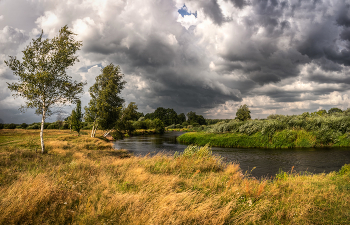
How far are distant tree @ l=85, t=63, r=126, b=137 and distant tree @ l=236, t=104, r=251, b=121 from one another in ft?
151

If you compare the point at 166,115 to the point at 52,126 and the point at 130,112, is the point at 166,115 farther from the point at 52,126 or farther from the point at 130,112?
the point at 130,112

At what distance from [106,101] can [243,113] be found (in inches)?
1955

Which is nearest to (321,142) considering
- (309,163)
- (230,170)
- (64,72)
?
(309,163)

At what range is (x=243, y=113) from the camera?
6481cm

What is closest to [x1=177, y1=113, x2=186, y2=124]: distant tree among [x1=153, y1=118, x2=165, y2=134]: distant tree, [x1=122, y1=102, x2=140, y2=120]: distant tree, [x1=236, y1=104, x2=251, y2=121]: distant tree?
[x1=153, y1=118, x2=165, y2=134]: distant tree

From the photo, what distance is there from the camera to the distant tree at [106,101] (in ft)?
94.6

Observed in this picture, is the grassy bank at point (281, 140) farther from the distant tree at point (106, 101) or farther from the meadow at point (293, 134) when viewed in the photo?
the distant tree at point (106, 101)

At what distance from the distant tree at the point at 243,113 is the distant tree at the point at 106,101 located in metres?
46.0

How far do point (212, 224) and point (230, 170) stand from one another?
653 cm

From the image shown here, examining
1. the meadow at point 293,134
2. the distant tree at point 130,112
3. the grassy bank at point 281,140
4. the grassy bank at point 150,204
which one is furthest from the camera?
the distant tree at point 130,112

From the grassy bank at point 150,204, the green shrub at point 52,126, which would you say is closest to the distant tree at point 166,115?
the green shrub at point 52,126

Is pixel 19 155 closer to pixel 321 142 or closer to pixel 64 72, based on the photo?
pixel 64 72

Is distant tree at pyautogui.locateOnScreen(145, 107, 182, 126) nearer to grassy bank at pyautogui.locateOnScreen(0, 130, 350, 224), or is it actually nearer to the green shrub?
the green shrub

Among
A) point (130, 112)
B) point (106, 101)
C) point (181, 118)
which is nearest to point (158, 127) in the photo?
point (130, 112)
